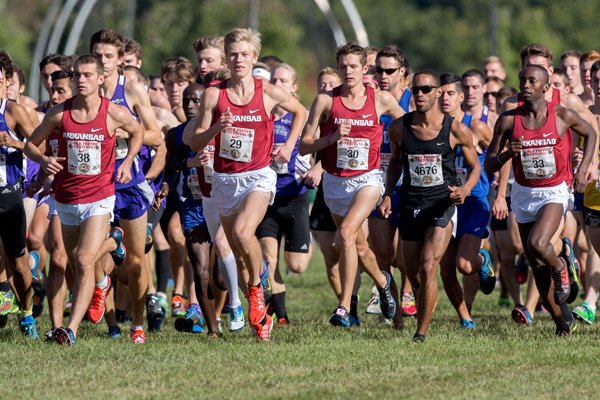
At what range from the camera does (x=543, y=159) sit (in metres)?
10.2

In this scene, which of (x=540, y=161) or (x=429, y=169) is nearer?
(x=429, y=169)

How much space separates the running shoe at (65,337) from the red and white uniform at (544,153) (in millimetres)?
3753

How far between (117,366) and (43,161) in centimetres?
180

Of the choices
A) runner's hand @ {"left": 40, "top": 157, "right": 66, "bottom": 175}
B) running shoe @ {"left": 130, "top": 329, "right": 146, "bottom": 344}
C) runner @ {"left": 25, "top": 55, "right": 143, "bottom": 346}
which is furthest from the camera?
running shoe @ {"left": 130, "top": 329, "right": 146, "bottom": 344}

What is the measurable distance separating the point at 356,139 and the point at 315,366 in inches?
111

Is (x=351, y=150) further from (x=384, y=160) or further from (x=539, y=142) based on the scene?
(x=539, y=142)

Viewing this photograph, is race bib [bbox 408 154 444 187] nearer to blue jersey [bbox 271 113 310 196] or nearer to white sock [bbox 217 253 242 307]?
white sock [bbox 217 253 242 307]

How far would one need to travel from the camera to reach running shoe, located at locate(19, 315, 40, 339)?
35.2 feet

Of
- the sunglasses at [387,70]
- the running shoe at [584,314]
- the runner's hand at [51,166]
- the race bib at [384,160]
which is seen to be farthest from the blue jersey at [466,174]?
the runner's hand at [51,166]

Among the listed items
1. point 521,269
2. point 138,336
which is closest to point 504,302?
point 521,269

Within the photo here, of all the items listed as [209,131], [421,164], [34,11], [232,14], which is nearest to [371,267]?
[421,164]

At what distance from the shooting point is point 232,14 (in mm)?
53406

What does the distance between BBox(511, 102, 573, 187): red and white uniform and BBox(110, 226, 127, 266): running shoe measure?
127 inches

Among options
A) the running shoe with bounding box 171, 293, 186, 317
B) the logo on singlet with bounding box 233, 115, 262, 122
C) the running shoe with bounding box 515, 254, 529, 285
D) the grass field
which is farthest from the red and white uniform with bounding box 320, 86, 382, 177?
the running shoe with bounding box 515, 254, 529, 285
